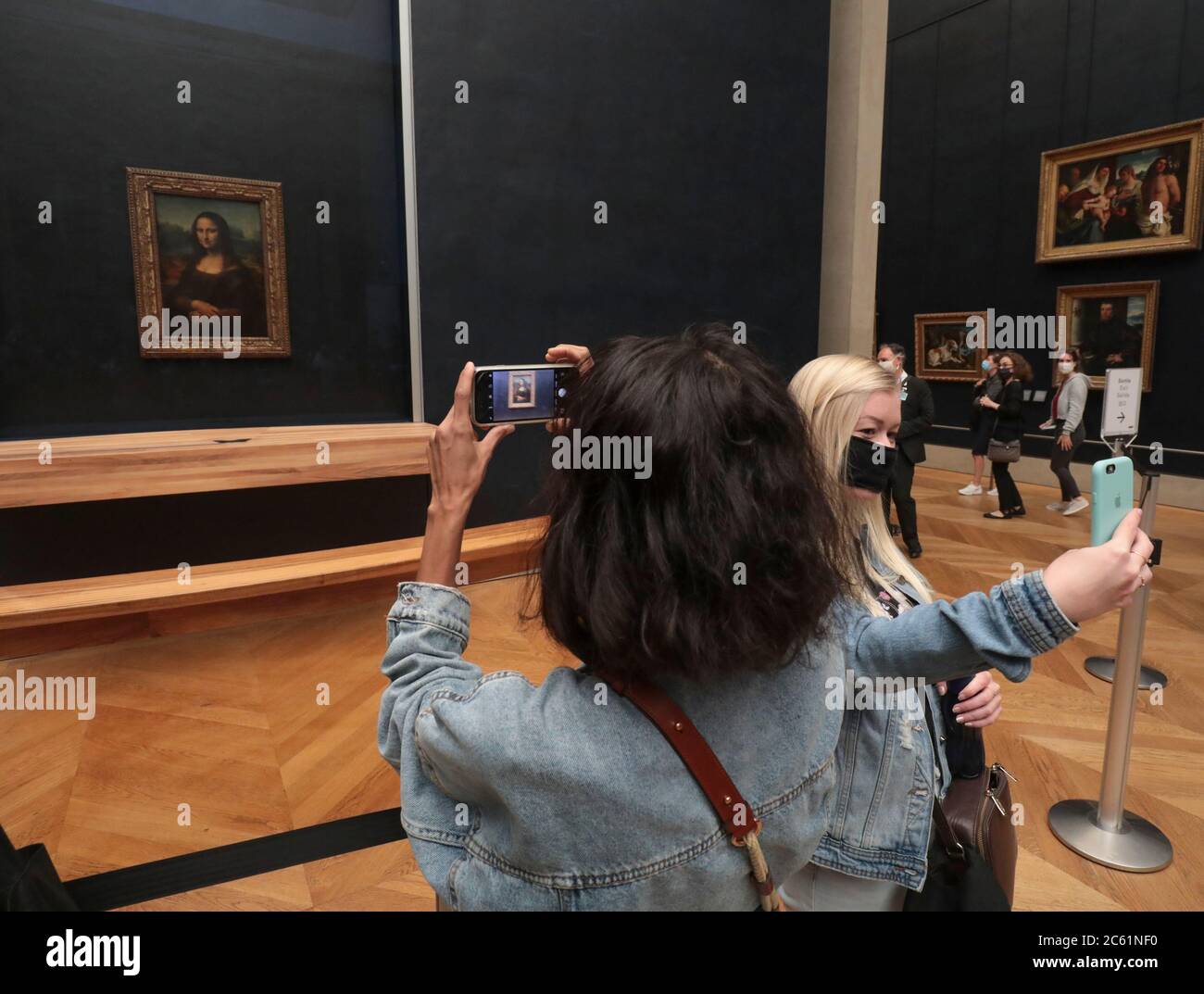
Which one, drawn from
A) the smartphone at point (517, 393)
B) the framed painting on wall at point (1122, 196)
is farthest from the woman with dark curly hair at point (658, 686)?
the framed painting on wall at point (1122, 196)

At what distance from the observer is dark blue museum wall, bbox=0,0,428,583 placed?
200 inches

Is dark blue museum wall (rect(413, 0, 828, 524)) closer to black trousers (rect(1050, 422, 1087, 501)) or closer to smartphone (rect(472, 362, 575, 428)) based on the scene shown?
black trousers (rect(1050, 422, 1087, 501))

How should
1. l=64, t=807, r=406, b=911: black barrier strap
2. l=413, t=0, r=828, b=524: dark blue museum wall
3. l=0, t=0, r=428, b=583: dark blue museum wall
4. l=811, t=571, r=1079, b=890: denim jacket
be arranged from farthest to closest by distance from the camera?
l=413, t=0, r=828, b=524: dark blue museum wall
l=0, t=0, r=428, b=583: dark blue museum wall
l=64, t=807, r=406, b=911: black barrier strap
l=811, t=571, r=1079, b=890: denim jacket

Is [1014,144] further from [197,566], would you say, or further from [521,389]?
[521,389]

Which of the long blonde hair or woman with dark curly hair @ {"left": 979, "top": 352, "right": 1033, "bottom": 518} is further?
woman with dark curly hair @ {"left": 979, "top": 352, "right": 1033, "bottom": 518}

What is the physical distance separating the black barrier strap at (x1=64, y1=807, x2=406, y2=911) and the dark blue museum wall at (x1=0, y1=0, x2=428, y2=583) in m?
3.34

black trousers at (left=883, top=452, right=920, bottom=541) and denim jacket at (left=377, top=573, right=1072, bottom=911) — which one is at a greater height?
denim jacket at (left=377, top=573, right=1072, bottom=911)

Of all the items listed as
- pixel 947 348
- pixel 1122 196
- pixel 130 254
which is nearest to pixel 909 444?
pixel 1122 196

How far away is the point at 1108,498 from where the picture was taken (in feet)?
4.79

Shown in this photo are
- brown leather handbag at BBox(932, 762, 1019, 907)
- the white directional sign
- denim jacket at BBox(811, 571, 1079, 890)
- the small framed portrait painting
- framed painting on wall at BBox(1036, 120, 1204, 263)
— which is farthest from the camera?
framed painting on wall at BBox(1036, 120, 1204, 263)

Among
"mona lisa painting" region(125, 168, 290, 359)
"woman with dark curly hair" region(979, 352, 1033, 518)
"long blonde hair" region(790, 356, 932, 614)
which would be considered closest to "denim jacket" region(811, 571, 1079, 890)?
"long blonde hair" region(790, 356, 932, 614)

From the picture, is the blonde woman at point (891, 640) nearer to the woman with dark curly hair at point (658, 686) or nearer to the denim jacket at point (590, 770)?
the denim jacket at point (590, 770)
